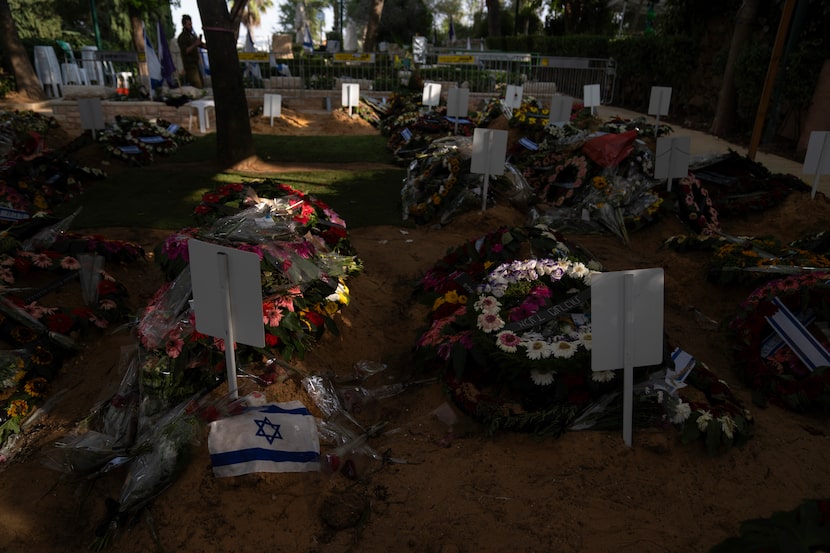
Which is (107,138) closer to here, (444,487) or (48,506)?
(48,506)

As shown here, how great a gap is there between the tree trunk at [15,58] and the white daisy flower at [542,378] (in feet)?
60.1

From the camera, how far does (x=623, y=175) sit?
783cm

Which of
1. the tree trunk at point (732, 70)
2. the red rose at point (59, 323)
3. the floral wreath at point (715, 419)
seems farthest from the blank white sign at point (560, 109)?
the red rose at point (59, 323)

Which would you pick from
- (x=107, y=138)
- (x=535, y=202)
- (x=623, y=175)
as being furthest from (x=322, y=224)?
(x=107, y=138)

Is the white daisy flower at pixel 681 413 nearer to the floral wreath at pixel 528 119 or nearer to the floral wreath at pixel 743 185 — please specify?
the floral wreath at pixel 743 185

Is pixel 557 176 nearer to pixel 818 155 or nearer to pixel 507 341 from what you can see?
pixel 818 155

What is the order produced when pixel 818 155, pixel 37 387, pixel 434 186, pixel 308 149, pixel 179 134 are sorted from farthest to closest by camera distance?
pixel 179 134 → pixel 308 149 → pixel 434 186 → pixel 818 155 → pixel 37 387

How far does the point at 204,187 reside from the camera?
9016 mm

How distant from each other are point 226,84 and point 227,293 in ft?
24.8

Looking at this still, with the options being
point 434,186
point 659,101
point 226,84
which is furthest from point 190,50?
point 659,101

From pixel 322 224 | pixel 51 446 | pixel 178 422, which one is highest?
pixel 322 224

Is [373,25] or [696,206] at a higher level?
[373,25]

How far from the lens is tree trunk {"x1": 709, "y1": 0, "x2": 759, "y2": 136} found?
520 inches

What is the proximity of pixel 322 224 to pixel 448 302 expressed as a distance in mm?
1554
